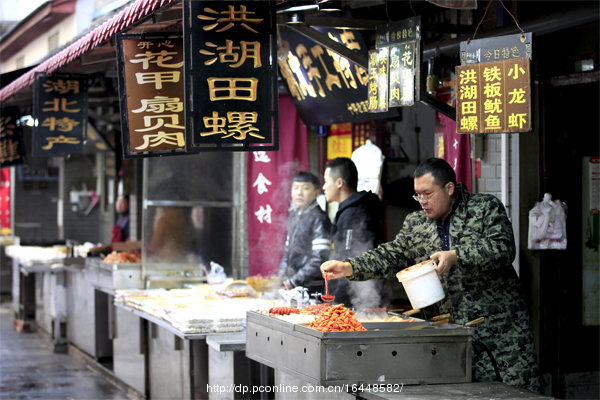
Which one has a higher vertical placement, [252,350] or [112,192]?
[112,192]

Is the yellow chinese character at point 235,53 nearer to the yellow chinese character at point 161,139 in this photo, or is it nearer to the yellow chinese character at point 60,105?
the yellow chinese character at point 161,139

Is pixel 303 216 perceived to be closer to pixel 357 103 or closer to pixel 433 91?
pixel 357 103

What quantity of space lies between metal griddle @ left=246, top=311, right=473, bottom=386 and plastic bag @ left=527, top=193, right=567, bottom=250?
8.91 ft

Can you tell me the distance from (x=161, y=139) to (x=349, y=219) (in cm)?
175

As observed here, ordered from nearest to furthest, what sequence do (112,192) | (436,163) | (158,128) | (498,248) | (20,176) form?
(498,248) → (436,163) → (158,128) → (112,192) → (20,176)

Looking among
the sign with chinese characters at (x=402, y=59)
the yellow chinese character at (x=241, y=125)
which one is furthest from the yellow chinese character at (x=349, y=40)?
the yellow chinese character at (x=241, y=125)

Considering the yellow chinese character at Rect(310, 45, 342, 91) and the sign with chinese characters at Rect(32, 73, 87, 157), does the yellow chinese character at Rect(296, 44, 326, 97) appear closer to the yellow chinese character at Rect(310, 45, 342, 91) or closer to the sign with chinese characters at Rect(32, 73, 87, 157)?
the yellow chinese character at Rect(310, 45, 342, 91)

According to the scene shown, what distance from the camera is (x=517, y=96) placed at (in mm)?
5277

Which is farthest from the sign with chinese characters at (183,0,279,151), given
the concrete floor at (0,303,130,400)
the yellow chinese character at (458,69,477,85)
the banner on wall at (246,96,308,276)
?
the concrete floor at (0,303,130,400)

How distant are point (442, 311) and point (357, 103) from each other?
350cm

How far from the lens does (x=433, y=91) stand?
6.67 metres

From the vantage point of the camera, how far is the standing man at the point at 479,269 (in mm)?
4879

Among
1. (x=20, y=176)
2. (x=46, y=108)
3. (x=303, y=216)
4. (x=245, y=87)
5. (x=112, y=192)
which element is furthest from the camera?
(x=20, y=176)

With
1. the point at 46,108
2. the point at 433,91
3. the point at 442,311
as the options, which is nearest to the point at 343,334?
the point at 442,311
